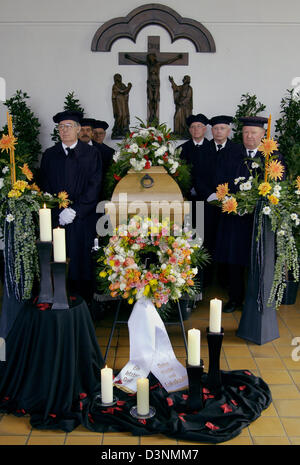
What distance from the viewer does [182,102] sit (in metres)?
6.26

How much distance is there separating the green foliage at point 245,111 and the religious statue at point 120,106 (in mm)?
1401

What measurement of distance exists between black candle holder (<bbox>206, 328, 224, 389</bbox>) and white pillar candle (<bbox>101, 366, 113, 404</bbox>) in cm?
65

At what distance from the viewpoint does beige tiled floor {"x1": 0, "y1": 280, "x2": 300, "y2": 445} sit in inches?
107

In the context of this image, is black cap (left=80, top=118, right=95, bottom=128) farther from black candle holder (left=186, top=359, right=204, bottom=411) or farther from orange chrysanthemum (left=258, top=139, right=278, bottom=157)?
black candle holder (left=186, top=359, right=204, bottom=411)

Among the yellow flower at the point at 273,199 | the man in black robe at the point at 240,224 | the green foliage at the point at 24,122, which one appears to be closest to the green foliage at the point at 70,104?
the green foliage at the point at 24,122

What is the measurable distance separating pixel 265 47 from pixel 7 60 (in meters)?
3.30

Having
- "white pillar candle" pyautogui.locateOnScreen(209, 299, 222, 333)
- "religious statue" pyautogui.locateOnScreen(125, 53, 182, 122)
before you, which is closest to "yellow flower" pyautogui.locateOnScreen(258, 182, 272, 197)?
"white pillar candle" pyautogui.locateOnScreen(209, 299, 222, 333)

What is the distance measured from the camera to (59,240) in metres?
2.97

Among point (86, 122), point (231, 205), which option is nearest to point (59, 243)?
point (231, 205)

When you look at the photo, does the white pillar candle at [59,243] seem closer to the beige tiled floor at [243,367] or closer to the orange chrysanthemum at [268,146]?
the beige tiled floor at [243,367]

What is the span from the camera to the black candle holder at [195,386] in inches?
111
